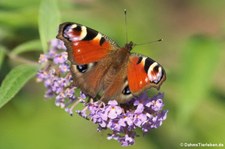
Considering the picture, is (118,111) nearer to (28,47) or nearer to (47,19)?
(47,19)

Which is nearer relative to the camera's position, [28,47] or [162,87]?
[28,47]

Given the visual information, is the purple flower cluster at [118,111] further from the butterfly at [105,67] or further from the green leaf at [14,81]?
the green leaf at [14,81]

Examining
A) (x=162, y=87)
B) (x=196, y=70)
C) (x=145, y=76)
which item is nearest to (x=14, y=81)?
(x=145, y=76)

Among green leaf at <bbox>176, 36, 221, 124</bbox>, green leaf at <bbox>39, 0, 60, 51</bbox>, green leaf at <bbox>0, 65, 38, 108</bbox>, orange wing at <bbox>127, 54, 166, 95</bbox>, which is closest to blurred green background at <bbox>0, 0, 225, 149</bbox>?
green leaf at <bbox>176, 36, 221, 124</bbox>

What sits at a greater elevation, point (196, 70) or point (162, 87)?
point (162, 87)

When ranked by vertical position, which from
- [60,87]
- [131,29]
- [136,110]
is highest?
[131,29]

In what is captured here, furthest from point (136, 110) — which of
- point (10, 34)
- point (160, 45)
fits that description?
point (160, 45)

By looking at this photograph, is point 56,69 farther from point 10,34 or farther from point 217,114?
point 217,114
